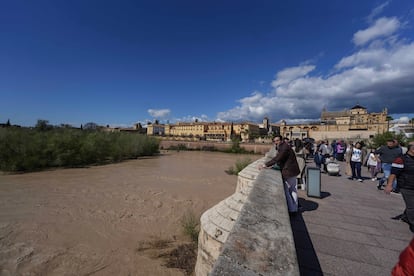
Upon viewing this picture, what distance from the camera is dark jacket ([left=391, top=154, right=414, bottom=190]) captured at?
145 inches

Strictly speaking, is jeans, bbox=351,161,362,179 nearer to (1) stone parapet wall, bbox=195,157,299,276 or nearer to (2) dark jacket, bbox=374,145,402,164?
(2) dark jacket, bbox=374,145,402,164

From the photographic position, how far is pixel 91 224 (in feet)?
27.6

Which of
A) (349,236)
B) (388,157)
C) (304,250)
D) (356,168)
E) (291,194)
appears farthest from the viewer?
(356,168)

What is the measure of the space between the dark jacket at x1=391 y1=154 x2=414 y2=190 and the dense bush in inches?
1010

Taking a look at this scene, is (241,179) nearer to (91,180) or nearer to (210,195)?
(210,195)

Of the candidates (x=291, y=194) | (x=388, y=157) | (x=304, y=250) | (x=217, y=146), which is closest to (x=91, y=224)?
(x=291, y=194)

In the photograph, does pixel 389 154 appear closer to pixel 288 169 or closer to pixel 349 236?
pixel 288 169

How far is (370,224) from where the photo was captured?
360cm

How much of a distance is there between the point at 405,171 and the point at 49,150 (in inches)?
1045

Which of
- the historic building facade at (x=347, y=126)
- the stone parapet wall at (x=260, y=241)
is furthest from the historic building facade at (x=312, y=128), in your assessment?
the stone parapet wall at (x=260, y=241)

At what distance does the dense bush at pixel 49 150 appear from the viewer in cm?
1867

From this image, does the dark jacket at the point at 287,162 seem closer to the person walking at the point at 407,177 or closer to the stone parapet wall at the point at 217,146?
the person walking at the point at 407,177

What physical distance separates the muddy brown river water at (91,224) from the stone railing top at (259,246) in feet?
15.7

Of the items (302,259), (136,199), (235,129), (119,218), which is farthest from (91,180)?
(235,129)
